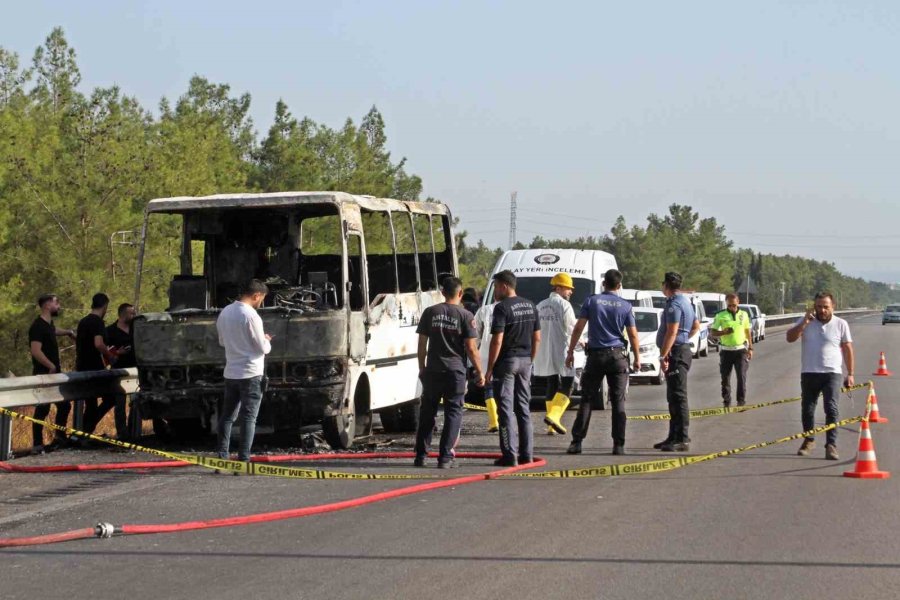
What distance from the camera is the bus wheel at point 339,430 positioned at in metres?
12.8

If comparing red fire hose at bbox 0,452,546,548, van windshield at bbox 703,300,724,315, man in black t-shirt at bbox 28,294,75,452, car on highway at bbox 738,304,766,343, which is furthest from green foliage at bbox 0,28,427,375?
car on highway at bbox 738,304,766,343

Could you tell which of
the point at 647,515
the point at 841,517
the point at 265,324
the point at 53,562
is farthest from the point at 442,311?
the point at 53,562

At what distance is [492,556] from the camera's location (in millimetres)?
7445

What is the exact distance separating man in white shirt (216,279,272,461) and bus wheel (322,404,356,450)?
1255 millimetres

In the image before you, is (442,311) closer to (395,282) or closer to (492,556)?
(395,282)

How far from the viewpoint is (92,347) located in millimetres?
14016

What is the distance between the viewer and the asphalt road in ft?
22.0

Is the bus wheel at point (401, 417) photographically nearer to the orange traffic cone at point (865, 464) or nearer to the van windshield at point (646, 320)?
the orange traffic cone at point (865, 464)

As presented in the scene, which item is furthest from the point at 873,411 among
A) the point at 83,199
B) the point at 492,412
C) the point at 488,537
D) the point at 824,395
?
the point at 83,199

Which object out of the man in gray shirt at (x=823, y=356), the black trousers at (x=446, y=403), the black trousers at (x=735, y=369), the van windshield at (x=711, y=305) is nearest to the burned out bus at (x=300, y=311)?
the black trousers at (x=446, y=403)

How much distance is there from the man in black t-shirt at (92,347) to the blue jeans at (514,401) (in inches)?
182

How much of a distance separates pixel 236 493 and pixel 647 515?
3.30 m

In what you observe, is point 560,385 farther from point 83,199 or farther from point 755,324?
point 755,324

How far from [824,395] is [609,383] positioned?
6.99 ft
